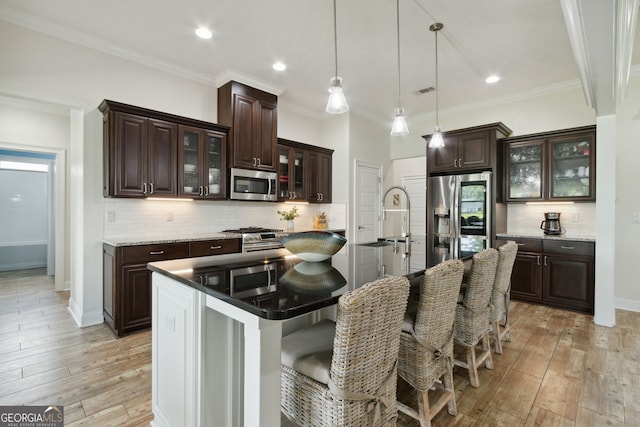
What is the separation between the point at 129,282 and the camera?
2.99 meters

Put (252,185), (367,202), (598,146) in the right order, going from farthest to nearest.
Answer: (367,202), (252,185), (598,146)

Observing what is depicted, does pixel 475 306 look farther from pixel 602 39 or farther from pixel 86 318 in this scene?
pixel 86 318

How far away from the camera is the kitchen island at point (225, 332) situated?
1.08 meters

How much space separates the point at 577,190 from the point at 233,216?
15.3 ft

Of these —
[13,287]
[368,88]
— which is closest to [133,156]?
[368,88]

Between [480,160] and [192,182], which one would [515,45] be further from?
[192,182]

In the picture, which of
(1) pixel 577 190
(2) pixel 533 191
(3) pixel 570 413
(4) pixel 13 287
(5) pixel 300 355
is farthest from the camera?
(4) pixel 13 287

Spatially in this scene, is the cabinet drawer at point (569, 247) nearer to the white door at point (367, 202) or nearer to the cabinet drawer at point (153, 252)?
the white door at point (367, 202)

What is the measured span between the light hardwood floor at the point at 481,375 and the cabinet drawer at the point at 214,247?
934 mm

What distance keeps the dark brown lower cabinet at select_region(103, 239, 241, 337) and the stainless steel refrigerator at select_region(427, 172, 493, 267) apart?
3291 millimetres

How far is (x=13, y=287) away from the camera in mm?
4805

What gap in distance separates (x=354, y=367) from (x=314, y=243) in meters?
0.82

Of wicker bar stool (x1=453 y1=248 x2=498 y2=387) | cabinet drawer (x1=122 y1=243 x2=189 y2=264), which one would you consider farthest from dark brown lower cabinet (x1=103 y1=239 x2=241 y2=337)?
wicker bar stool (x1=453 y1=248 x2=498 y2=387)

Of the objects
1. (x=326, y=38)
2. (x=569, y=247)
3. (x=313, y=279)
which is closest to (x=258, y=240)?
(x=326, y=38)
